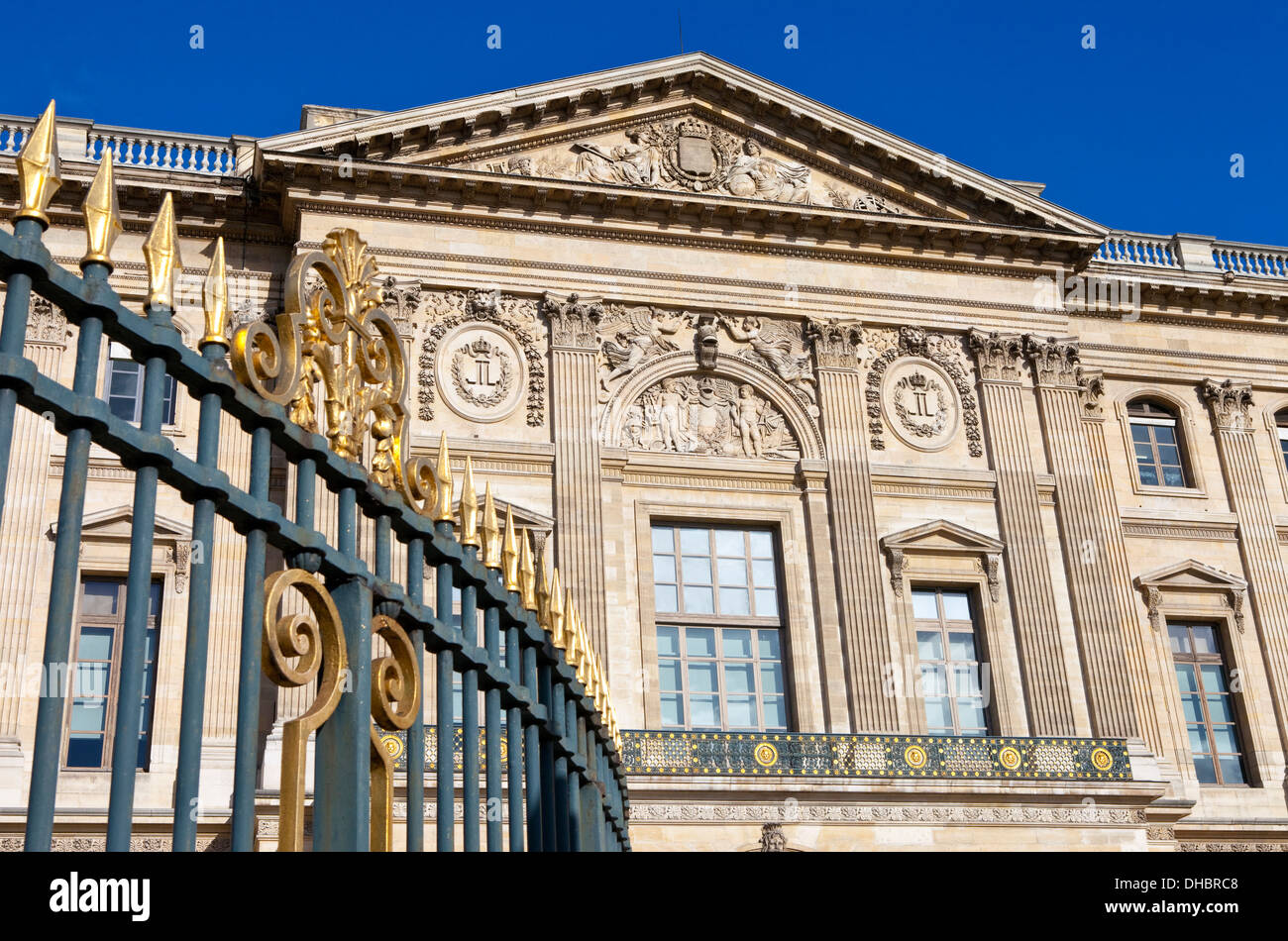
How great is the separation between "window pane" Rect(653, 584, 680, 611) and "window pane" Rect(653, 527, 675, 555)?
47 cm

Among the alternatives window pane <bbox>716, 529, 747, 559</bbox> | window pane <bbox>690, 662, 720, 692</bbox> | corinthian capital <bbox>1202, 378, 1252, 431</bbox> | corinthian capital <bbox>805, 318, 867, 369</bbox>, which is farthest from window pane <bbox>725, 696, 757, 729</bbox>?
corinthian capital <bbox>1202, 378, 1252, 431</bbox>

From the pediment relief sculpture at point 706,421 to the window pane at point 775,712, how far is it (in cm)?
308

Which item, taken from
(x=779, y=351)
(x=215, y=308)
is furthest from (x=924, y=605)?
(x=215, y=308)

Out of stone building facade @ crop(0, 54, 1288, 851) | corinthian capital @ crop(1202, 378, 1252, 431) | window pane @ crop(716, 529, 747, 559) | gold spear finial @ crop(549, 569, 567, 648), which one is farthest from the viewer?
corinthian capital @ crop(1202, 378, 1252, 431)

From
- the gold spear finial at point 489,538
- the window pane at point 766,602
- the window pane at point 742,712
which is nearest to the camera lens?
the gold spear finial at point 489,538

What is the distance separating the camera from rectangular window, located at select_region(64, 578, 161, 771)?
16.0 metres

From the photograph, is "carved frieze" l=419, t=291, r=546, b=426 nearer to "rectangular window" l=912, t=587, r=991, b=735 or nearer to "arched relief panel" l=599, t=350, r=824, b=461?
"arched relief panel" l=599, t=350, r=824, b=461

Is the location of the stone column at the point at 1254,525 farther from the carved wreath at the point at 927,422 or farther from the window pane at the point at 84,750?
the window pane at the point at 84,750

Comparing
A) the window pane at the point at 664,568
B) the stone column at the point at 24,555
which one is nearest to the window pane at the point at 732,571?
the window pane at the point at 664,568

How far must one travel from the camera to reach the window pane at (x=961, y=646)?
60.7 ft

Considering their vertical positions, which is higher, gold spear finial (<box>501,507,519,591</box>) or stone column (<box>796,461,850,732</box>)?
stone column (<box>796,461,850,732</box>)

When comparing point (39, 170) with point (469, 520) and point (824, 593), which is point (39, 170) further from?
point (824, 593)

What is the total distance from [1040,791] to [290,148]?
11.5 metres
